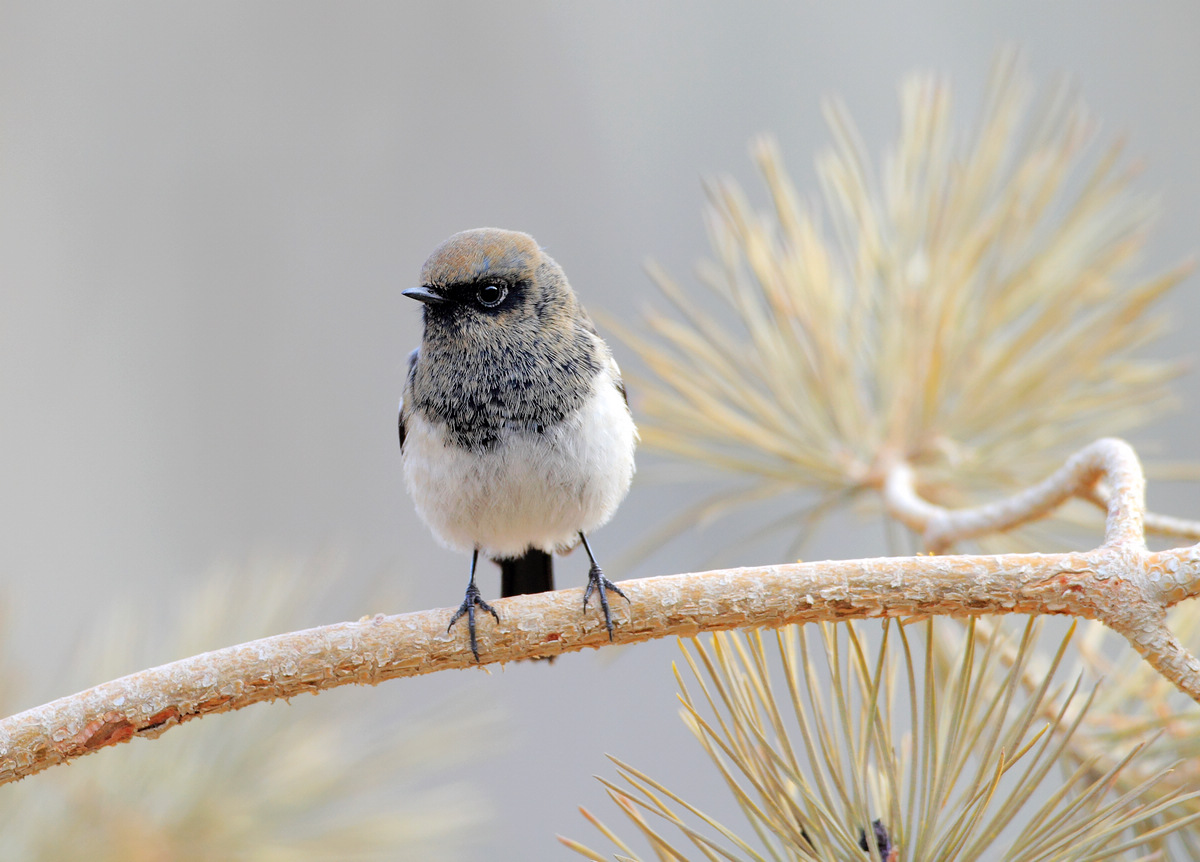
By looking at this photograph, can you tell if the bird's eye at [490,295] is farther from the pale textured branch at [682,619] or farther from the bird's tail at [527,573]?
the pale textured branch at [682,619]

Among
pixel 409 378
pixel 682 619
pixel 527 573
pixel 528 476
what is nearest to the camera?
pixel 682 619

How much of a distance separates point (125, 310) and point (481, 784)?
168cm

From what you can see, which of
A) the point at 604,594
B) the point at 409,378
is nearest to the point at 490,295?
the point at 409,378

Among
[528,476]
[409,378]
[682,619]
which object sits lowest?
[682,619]

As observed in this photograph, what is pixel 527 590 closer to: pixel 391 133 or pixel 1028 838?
pixel 1028 838

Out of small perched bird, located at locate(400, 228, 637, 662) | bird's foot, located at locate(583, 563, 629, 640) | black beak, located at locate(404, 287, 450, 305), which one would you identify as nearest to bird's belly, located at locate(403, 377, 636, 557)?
small perched bird, located at locate(400, 228, 637, 662)

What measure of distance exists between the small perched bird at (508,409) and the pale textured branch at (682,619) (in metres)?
0.26

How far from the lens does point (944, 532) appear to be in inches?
28.2

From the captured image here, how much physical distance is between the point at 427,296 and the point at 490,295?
0.21 ft

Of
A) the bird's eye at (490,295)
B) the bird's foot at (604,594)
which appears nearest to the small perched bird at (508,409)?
the bird's eye at (490,295)

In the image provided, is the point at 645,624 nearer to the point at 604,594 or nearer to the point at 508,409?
the point at 604,594

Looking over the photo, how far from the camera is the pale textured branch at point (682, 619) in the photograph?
48cm

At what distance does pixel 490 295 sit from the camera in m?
0.97

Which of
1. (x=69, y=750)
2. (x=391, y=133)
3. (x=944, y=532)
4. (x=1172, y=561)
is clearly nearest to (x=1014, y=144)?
(x=944, y=532)
